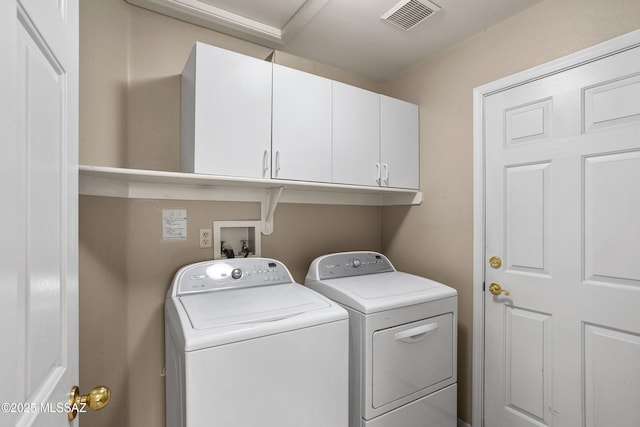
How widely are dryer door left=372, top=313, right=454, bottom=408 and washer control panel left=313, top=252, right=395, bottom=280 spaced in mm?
564

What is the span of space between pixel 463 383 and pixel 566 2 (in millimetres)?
2227

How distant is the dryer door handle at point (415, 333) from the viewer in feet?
5.20

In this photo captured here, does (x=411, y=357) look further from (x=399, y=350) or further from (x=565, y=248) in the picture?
(x=565, y=248)

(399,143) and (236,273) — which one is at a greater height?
(399,143)

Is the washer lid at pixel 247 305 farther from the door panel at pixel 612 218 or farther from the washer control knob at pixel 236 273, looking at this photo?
the door panel at pixel 612 218

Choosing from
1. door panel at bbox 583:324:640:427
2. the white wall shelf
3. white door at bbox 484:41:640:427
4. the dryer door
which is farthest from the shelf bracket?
door panel at bbox 583:324:640:427

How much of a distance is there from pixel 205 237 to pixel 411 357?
1.34 meters

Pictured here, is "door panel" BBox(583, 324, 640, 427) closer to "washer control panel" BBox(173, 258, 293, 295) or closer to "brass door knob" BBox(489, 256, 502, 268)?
"brass door knob" BBox(489, 256, 502, 268)

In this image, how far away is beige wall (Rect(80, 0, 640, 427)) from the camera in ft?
4.70

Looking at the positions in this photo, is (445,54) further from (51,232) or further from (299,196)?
(51,232)

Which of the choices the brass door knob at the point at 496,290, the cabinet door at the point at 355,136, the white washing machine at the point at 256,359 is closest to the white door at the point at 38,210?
the white washing machine at the point at 256,359

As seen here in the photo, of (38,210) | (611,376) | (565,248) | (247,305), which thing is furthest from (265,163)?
(611,376)

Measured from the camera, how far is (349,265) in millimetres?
2115

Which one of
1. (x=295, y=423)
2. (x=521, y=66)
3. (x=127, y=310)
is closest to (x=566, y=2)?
(x=521, y=66)
